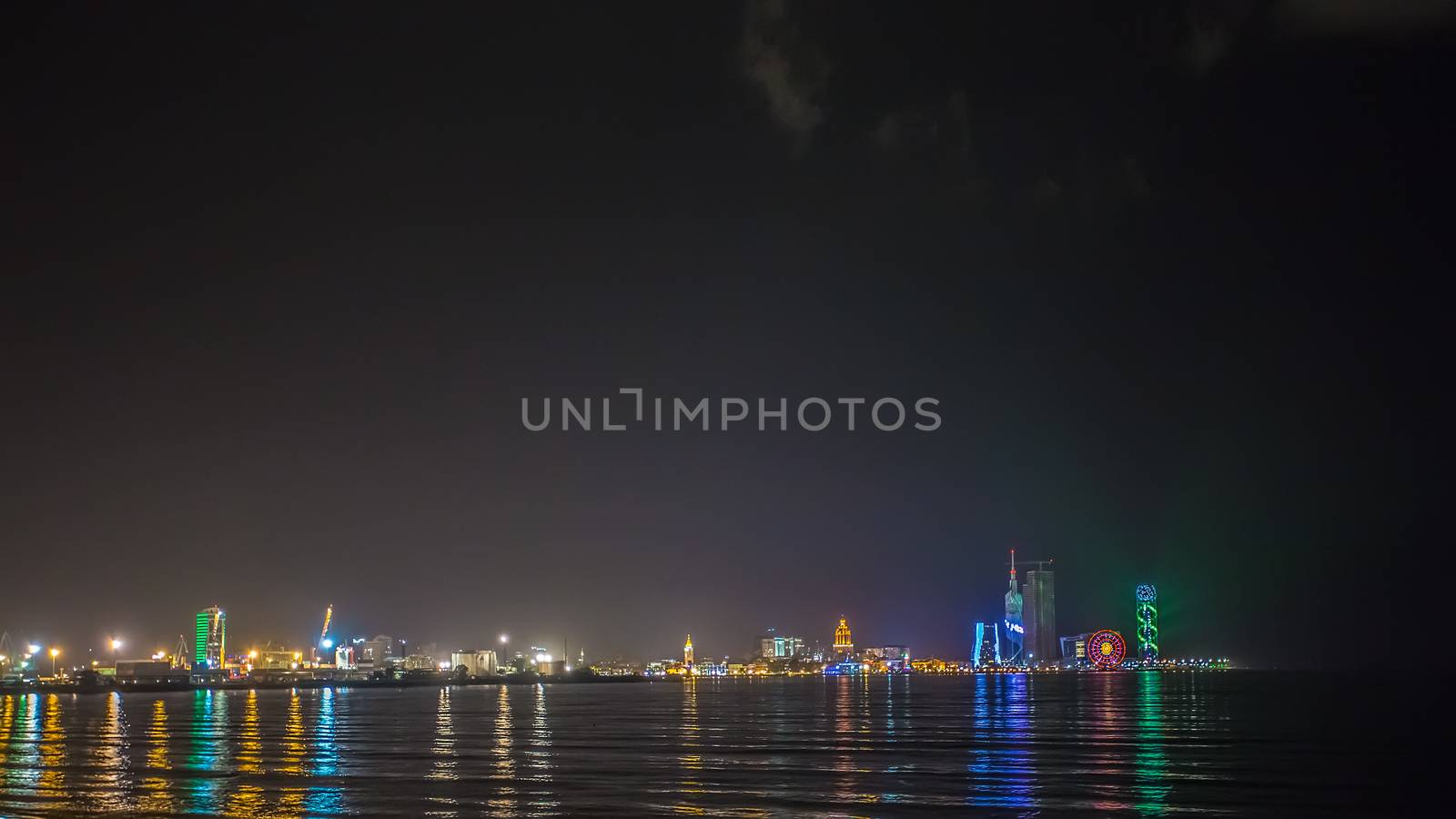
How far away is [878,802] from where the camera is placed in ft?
88.7

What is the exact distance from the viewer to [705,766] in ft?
117

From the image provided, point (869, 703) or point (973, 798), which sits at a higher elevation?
point (973, 798)

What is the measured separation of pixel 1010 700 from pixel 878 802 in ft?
239

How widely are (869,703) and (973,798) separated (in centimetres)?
6507

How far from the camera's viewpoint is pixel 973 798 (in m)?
27.8

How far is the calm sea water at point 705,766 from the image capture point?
89.2 feet

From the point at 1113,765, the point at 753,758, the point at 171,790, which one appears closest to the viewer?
the point at 171,790

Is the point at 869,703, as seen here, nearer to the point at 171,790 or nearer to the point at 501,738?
the point at 501,738

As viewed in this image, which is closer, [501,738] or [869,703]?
[501,738]

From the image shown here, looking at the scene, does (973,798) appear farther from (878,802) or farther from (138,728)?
(138,728)

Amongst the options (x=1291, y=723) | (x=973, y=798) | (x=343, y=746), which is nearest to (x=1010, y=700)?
(x=1291, y=723)

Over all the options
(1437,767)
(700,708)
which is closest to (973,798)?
(1437,767)

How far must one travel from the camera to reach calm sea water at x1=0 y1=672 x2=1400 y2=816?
27.2 m

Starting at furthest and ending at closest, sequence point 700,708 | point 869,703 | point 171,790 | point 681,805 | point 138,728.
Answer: point 869,703 → point 700,708 → point 138,728 → point 171,790 → point 681,805
